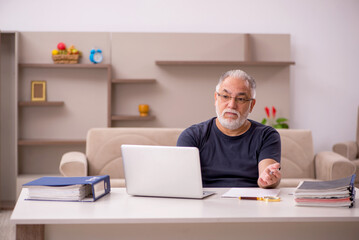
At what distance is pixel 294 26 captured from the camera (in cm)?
540

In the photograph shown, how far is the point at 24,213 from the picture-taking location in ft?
5.25

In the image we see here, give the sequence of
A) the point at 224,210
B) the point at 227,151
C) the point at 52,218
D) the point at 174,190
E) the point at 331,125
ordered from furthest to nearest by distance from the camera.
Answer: the point at 331,125, the point at 227,151, the point at 174,190, the point at 224,210, the point at 52,218

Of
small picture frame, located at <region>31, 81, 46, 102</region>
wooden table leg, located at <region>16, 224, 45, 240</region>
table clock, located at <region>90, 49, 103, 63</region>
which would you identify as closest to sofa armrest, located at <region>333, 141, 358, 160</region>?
table clock, located at <region>90, 49, 103, 63</region>

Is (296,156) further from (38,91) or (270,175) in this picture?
(38,91)

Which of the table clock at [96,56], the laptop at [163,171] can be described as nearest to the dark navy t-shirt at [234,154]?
the laptop at [163,171]

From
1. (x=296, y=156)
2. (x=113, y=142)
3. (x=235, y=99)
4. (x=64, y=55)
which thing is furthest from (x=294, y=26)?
(x=235, y=99)

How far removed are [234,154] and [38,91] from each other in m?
3.12

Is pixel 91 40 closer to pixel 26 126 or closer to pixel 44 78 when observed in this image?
pixel 44 78

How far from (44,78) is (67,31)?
560mm

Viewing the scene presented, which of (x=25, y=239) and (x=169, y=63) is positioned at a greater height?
(x=169, y=63)

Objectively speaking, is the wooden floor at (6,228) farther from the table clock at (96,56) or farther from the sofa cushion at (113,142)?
the table clock at (96,56)

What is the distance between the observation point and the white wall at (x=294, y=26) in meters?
5.20

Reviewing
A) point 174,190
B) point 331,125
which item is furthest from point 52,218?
point 331,125

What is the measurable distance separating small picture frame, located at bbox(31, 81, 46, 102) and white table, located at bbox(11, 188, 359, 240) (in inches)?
134
